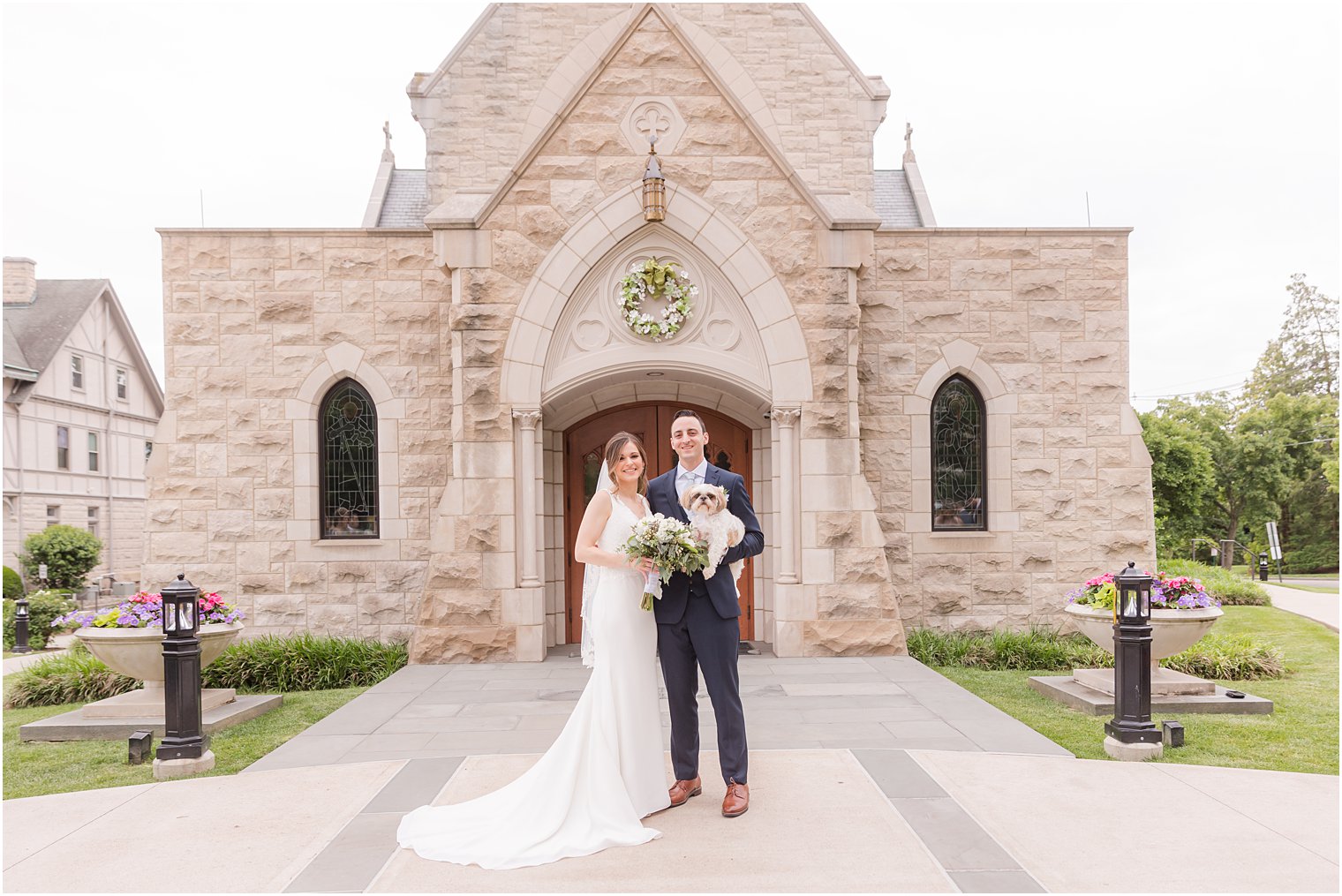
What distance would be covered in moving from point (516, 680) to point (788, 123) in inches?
381

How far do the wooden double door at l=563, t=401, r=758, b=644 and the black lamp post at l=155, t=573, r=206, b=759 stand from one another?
17.9 feet

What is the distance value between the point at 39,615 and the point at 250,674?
452 inches

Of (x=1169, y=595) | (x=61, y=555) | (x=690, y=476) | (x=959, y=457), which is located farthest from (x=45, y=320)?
(x=1169, y=595)

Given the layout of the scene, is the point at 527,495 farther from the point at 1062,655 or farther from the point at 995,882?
the point at 995,882

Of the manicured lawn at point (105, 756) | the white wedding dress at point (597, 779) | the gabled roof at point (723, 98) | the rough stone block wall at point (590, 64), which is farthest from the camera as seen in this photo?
the rough stone block wall at point (590, 64)

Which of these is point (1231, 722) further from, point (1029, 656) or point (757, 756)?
point (757, 756)

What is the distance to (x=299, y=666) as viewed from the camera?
9.54 meters

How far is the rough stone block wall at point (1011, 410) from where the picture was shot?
1134 cm

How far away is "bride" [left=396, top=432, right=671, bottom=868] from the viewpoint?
4426 mm

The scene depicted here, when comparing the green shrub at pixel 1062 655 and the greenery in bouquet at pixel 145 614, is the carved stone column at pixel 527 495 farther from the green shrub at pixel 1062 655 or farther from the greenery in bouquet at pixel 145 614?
the green shrub at pixel 1062 655

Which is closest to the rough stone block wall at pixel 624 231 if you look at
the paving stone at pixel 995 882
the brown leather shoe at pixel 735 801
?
the brown leather shoe at pixel 735 801

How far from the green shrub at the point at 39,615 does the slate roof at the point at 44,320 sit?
1229 centimetres

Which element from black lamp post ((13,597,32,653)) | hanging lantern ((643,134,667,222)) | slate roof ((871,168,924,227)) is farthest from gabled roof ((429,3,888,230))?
black lamp post ((13,597,32,653))

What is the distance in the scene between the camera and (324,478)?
36.7 feet
